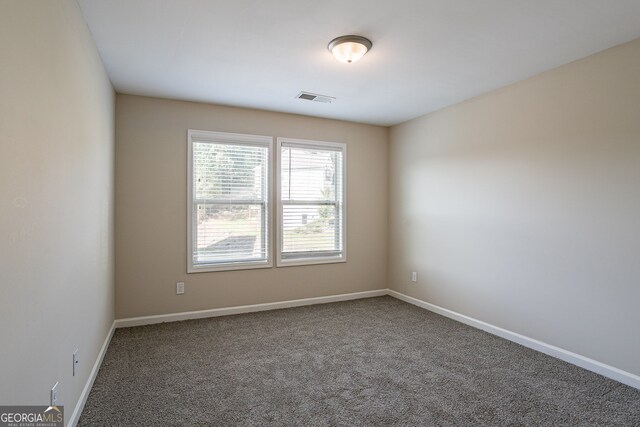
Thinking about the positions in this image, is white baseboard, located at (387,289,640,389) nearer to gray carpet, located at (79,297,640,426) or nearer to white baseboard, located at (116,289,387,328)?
gray carpet, located at (79,297,640,426)

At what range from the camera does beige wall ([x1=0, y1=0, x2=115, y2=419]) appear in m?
1.24

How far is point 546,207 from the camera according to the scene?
122 inches

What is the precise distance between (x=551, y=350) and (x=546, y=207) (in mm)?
1262

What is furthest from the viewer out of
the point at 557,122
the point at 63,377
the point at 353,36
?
the point at 557,122

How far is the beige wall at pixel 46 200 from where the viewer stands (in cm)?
124

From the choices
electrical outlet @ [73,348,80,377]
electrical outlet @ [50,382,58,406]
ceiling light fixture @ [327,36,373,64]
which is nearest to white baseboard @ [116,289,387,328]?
electrical outlet @ [73,348,80,377]

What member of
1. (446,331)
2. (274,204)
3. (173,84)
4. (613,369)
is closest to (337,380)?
(446,331)

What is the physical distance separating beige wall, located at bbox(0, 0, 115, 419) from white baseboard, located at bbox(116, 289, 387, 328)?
45.0 inches

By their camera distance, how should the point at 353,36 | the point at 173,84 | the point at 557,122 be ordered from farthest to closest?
the point at 173,84 → the point at 557,122 → the point at 353,36

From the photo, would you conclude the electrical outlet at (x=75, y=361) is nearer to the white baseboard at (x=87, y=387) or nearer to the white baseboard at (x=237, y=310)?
the white baseboard at (x=87, y=387)

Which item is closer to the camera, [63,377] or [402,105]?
[63,377]

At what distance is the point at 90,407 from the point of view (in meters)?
2.21

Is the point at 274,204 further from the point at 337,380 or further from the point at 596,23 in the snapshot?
the point at 596,23

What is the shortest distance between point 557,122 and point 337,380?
2.87m
